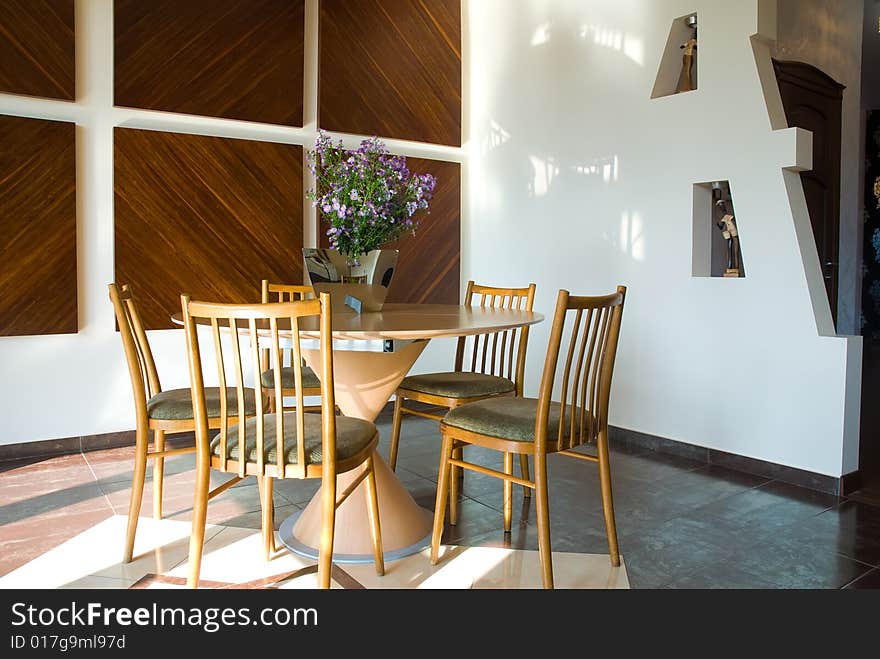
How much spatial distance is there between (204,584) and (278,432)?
696 millimetres

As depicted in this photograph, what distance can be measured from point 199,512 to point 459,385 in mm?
1308

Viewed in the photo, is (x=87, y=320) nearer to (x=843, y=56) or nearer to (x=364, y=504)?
(x=364, y=504)

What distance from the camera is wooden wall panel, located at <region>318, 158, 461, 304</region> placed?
5152 mm

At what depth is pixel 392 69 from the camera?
200 inches

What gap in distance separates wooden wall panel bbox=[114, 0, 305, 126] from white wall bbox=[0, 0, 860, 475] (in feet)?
0.30

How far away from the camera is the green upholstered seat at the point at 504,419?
2.40m

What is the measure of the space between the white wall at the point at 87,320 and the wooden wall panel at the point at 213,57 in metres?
0.10

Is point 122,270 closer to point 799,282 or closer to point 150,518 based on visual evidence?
point 150,518

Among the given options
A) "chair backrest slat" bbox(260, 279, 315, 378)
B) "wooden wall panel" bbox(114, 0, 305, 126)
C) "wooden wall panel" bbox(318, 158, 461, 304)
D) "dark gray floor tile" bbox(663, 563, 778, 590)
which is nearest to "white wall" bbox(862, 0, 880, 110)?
"wooden wall panel" bbox(318, 158, 461, 304)

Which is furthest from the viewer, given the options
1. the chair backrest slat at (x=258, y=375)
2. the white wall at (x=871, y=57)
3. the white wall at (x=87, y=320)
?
the white wall at (x=871, y=57)

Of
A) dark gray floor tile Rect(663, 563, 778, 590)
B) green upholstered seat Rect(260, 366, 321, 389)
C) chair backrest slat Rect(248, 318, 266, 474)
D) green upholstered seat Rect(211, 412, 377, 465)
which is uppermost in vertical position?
chair backrest slat Rect(248, 318, 266, 474)

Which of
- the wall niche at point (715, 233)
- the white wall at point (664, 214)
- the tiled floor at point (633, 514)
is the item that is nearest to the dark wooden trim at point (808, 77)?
the white wall at point (664, 214)

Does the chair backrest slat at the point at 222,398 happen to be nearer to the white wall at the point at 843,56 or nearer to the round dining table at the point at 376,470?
the round dining table at the point at 376,470

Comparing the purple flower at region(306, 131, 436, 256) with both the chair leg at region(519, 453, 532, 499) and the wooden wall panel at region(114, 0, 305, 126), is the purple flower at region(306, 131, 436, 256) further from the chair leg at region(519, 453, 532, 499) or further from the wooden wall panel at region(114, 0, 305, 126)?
the wooden wall panel at region(114, 0, 305, 126)
